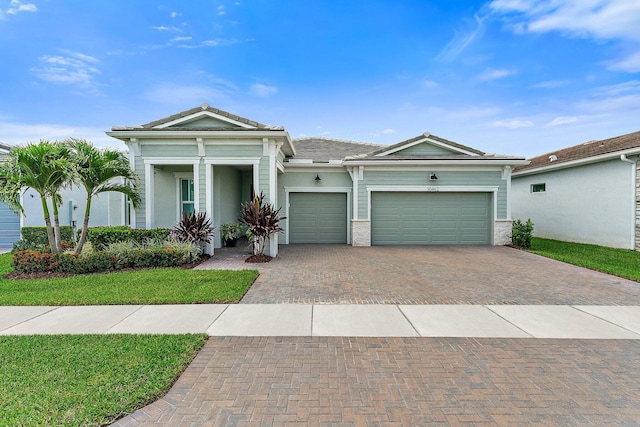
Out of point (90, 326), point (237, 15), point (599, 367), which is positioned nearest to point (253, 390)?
point (90, 326)

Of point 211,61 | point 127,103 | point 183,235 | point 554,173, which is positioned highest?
point 211,61

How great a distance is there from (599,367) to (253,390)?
141 inches

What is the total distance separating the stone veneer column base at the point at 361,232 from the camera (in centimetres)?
1261

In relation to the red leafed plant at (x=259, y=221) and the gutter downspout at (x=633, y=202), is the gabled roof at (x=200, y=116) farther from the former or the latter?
the gutter downspout at (x=633, y=202)

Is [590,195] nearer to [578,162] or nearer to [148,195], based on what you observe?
[578,162]

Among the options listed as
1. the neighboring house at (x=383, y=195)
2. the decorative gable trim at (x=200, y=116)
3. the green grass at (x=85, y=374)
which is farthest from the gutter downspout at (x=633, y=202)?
the green grass at (x=85, y=374)

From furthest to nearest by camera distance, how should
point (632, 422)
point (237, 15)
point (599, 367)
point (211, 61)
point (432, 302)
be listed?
point (211, 61)
point (237, 15)
point (432, 302)
point (599, 367)
point (632, 422)

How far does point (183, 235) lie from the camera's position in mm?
9297

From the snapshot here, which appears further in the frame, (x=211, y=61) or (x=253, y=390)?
(x=211, y=61)

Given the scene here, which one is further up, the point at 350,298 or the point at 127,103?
the point at 127,103

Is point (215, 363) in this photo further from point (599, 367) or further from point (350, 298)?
point (599, 367)

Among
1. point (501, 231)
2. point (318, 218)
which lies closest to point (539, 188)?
point (501, 231)

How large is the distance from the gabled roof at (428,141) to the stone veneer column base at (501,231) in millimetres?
3028

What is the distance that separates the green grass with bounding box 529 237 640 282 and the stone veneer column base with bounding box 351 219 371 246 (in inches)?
239
